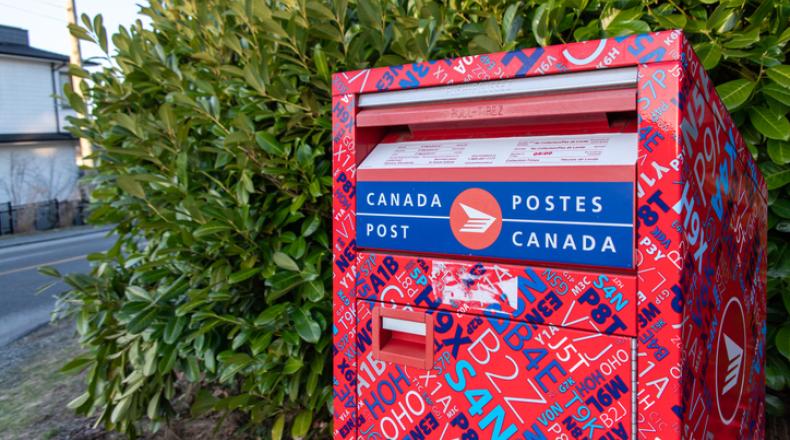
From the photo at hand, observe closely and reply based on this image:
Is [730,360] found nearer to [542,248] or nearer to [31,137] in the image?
[542,248]

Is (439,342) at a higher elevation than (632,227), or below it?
below

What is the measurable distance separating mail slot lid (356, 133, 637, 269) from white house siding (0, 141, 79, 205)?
2249cm

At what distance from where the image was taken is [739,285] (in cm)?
145

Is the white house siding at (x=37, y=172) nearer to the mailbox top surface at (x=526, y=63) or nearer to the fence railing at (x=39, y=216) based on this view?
the fence railing at (x=39, y=216)

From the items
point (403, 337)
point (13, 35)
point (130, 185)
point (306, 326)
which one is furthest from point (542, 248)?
point (13, 35)

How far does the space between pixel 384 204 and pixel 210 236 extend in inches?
41.0

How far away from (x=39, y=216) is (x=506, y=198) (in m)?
22.2

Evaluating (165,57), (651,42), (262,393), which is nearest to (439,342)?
(651,42)

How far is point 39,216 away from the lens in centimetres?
1920

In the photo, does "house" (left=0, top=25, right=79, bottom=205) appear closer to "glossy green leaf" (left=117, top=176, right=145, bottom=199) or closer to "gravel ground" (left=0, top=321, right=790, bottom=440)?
"gravel ground" (left=0, top=321, right=790, bottom=440)

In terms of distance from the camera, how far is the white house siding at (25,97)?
21.0m

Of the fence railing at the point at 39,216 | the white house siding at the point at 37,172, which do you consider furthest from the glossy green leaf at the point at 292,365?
the white house siding at the point at 37,172

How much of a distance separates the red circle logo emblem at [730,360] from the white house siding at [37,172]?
75.3 ft

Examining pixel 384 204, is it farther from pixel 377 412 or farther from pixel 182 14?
pixel 182 14
